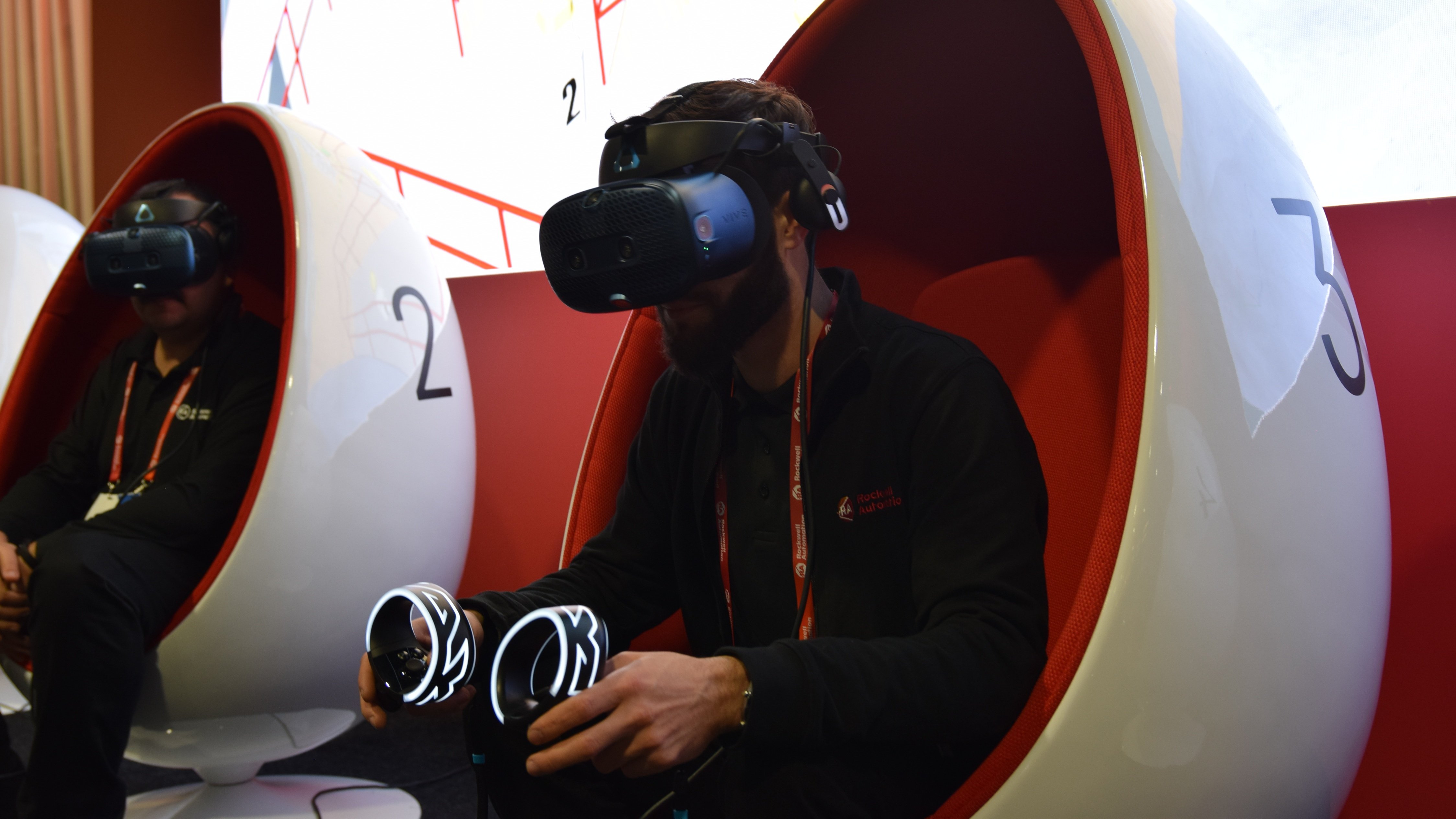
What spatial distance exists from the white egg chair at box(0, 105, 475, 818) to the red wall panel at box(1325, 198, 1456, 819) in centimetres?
142

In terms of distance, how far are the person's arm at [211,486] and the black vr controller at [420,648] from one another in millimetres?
922

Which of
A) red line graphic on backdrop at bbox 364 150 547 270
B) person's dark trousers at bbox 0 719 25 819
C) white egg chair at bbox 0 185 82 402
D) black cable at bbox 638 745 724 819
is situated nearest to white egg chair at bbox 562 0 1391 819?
black cable at bbox 638 745 724 819

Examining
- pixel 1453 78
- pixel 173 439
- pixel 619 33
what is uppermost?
pixel 619 33

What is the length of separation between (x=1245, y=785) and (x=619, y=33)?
1733 millimetres

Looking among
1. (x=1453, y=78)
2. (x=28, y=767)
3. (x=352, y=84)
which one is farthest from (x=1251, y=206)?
(x=352, y=84)

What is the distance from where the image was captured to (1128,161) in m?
0.77

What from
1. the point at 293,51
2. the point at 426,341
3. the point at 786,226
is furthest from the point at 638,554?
the point at 293,51

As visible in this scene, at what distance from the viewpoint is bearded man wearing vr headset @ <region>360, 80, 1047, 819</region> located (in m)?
0.67

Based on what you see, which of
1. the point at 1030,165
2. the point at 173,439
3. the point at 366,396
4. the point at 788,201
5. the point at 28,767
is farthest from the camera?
the point at 173,439

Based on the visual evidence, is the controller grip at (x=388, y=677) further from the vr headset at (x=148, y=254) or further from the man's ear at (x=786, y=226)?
the vr headset at (x=148, y=254)

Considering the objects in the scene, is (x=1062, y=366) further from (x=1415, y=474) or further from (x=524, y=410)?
(x=524, y=410)

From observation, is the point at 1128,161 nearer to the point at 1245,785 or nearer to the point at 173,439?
the point at 1245,785

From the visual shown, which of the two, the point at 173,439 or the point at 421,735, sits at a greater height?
the point at 173,439

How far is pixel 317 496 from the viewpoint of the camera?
4.70ft
